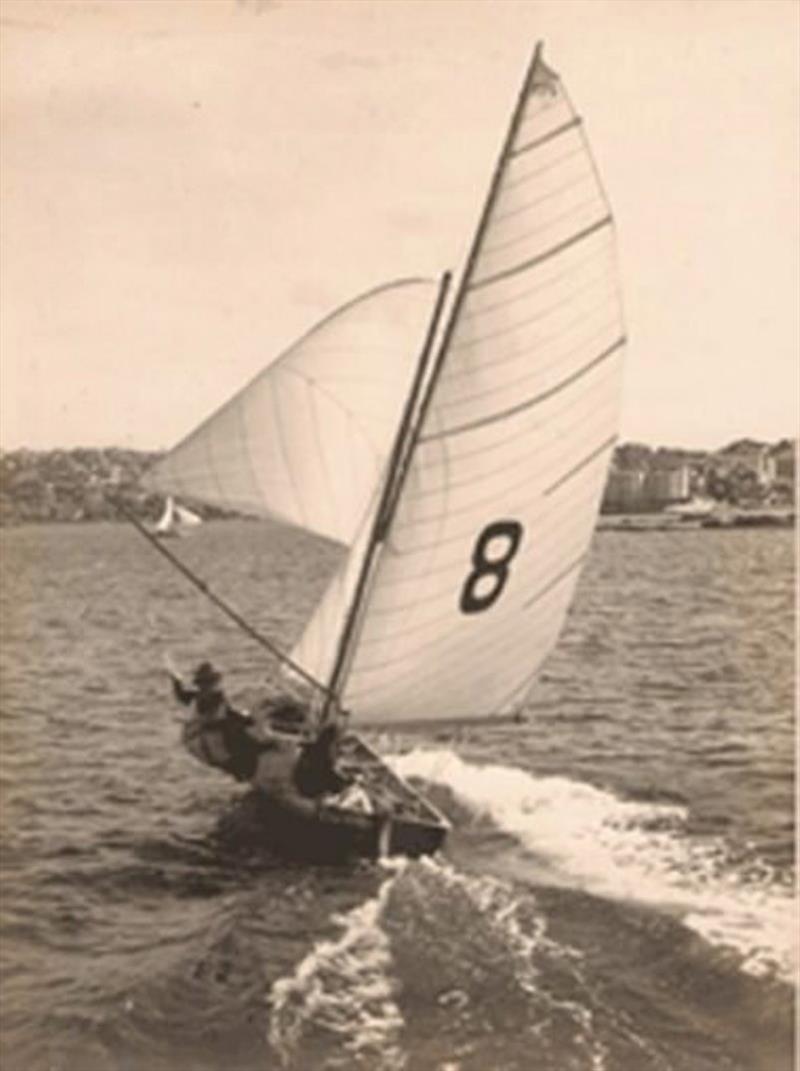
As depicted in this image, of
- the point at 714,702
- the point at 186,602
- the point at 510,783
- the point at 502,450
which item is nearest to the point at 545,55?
the point at 502,450

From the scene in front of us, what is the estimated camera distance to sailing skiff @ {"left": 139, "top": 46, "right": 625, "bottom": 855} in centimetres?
526

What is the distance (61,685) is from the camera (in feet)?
31.3

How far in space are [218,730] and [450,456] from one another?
1384mm

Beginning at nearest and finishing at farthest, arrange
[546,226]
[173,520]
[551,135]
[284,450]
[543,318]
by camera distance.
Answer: [551,135], [546,226], [543,318], [284,450], [173,520]

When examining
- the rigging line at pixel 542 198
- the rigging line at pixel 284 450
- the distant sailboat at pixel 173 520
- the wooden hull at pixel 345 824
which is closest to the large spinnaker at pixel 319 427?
the rigging line at pixel 284 450

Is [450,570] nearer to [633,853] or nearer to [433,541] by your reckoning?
[433,541]

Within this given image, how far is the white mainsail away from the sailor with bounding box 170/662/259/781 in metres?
0.46

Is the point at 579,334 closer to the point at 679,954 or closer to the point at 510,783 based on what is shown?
the point at 679,954

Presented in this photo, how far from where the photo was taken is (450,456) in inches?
219

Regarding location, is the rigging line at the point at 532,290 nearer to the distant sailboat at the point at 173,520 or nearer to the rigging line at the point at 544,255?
the rigging line at the point at 544,255

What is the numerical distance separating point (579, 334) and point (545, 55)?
2.82ft

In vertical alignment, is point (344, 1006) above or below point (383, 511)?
below

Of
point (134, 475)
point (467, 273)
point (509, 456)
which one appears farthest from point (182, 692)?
point (467, 273)

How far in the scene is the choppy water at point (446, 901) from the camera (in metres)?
4.74
